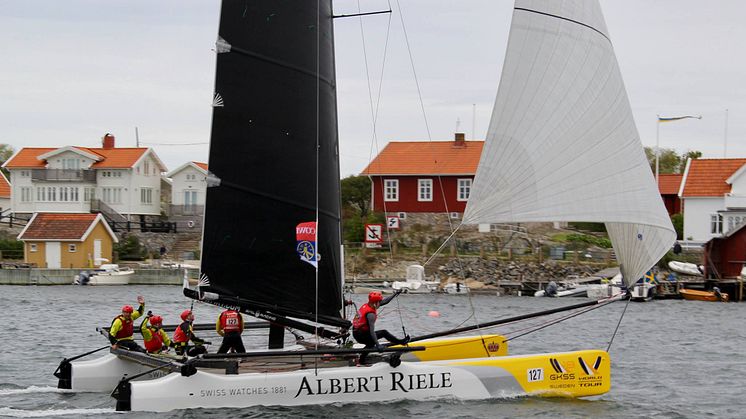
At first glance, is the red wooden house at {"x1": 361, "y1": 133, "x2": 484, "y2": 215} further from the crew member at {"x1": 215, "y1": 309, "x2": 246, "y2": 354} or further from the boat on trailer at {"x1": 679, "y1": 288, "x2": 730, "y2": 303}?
the crew member at {"x1": 215, "y1": 309, "x2": 246, "y2": 354}

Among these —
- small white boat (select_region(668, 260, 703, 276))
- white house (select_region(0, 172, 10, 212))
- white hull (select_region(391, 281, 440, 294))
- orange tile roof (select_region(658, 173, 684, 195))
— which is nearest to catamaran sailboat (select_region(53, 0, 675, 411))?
white hull (select_region(391, 281, 440, 294))

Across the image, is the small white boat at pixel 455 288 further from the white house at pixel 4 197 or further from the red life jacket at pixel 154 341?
the white house at pixel 4 197

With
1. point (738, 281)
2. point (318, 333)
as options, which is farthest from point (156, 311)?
point (738, 281)

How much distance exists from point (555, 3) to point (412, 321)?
1784 cm

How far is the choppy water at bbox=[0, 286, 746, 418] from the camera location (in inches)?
562

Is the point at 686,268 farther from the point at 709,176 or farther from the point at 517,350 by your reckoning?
the point at 517,350

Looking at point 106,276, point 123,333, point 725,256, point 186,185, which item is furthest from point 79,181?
point 123,333

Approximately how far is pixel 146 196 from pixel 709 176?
34.1 m

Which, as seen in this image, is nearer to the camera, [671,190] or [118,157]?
[671,190]

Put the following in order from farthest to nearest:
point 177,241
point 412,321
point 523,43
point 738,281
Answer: point 177,241 < point 738,281 < point 412,321 < point 523,43

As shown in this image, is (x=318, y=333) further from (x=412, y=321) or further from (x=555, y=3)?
(x=412, y=321)

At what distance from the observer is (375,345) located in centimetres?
1465

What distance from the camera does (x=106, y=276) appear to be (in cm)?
4994

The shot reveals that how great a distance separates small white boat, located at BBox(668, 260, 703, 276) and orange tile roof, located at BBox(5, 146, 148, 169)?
33.3 m
